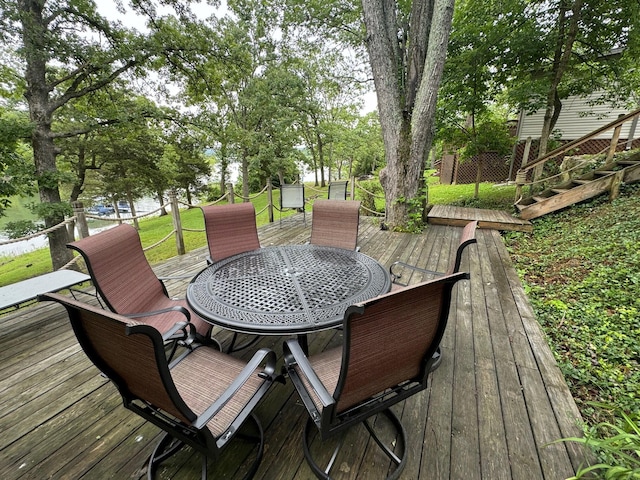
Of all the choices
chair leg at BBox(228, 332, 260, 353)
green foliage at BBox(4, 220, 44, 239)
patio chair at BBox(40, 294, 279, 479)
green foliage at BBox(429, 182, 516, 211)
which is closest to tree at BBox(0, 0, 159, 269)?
green foliage at BBox(4, 220, 44, 239)

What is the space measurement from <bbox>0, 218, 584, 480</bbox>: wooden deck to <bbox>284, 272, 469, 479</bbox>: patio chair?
0.08 meters

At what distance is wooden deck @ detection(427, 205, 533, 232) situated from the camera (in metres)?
5.10

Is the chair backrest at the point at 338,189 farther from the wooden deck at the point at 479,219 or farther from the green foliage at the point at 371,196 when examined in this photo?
the wooden deck at the point at 479,219

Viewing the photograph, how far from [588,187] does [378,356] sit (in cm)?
627

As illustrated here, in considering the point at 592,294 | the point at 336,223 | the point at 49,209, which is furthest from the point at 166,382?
the point at 49,209

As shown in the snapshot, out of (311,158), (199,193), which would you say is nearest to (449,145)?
(311,158)

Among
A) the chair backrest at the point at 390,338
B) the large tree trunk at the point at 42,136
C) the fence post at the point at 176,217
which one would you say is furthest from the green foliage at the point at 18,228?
the chair backrest at the point at 390,338

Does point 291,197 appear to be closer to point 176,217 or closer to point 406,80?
point 176,217

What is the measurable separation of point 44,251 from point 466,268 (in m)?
17.9

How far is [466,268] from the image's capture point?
362cm

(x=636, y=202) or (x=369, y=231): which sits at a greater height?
(x=636, y=202)

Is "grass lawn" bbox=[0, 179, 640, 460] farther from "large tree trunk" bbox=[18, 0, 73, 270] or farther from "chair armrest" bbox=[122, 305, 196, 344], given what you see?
"large tree trunk" bbox=[18, 0, 73, 270]

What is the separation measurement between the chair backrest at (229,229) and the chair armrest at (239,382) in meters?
1.72

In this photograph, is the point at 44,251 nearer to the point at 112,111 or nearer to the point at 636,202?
the point at 112,111
